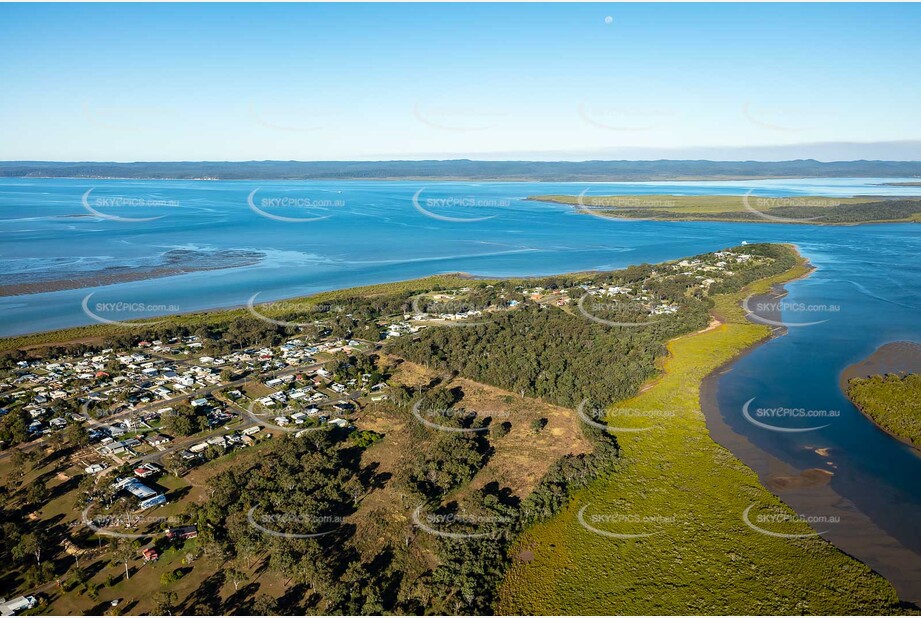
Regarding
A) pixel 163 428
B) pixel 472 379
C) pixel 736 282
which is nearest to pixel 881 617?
pixel 472 379

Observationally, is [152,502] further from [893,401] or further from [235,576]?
[893,401]

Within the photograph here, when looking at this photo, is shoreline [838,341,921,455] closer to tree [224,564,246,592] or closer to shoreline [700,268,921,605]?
shoreline [700,268,921,605]

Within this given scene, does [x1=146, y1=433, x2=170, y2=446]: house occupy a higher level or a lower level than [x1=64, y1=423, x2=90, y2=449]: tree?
lower

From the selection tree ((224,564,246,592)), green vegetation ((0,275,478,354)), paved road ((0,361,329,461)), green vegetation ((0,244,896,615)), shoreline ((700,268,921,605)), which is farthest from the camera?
green vegetation ((0,275,478,354))

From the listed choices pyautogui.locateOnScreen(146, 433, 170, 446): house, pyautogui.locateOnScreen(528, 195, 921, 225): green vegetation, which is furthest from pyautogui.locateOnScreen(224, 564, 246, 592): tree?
pyautogui.locateOnScreen(528, 195, 921, 225): green vegetation

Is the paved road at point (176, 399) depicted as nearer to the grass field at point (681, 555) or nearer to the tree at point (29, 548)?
the tree at point (29, 548)

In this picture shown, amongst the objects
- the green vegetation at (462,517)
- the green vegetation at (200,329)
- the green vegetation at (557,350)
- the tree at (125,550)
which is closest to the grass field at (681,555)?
the green vegetation at (462,517)

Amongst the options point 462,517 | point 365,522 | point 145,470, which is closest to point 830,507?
point 462,517
